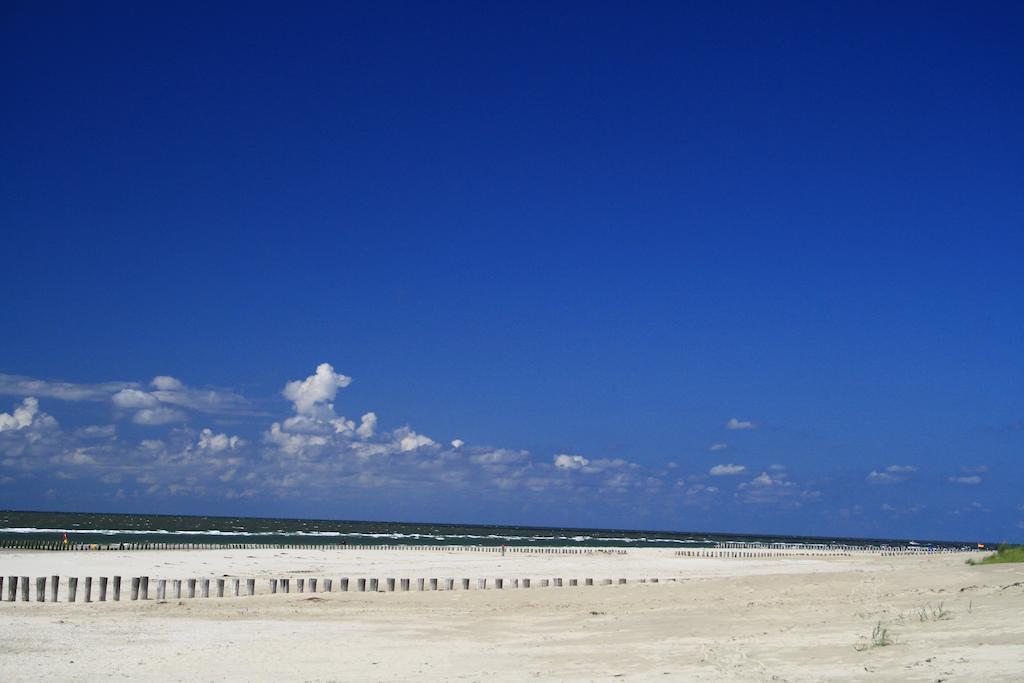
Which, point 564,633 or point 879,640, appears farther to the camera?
point 564,633

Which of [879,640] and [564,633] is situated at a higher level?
[879,640]

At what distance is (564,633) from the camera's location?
60.7 feet

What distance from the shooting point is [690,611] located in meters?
20.5

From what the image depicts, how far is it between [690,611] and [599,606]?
10.6ft

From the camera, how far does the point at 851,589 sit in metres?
22.6

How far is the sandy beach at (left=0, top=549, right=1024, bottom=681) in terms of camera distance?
520 inches

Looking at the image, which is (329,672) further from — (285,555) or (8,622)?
(285,555)

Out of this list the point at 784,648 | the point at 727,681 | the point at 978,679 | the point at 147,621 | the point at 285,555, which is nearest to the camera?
the point at 978,679

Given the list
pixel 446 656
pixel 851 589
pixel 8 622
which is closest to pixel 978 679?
pixel 446 656

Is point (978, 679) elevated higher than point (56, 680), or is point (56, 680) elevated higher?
point (978, 679)

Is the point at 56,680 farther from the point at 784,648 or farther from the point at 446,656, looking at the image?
the point at 784,648

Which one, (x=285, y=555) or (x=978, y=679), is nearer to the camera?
(x=978, y=679)

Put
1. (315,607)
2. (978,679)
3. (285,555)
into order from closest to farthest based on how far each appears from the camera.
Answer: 1. (978,679)
2. (315,607)
3. (285,555)

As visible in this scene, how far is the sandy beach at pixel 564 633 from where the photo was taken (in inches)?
520
